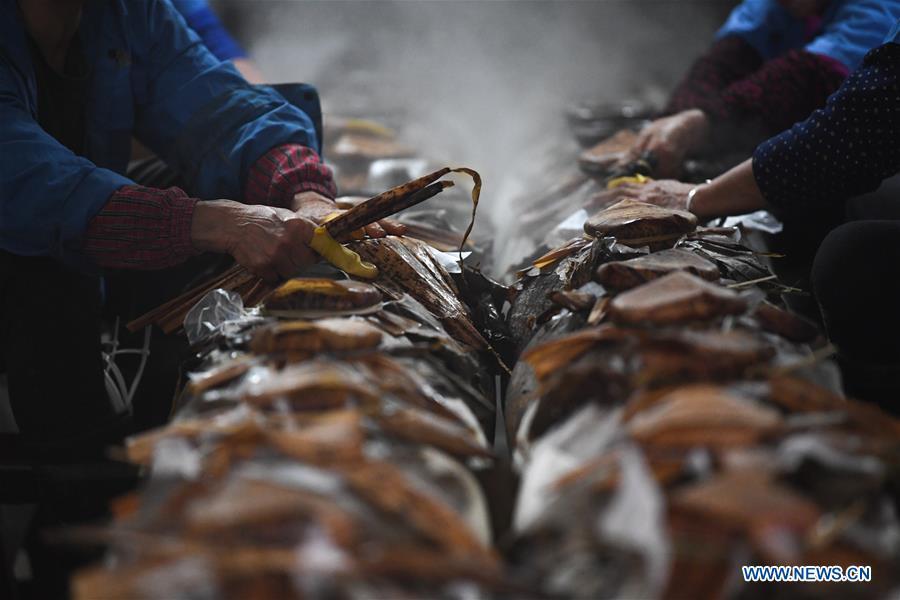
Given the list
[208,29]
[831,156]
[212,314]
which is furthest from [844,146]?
[208,29]

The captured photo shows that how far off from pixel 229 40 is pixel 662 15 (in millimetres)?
2625

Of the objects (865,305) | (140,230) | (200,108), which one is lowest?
(865,305)

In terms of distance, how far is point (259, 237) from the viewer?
147 cm

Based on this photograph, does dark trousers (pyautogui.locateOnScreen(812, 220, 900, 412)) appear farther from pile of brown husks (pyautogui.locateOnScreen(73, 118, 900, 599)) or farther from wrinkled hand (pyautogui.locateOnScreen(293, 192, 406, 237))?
wrinkled hand (pyautogui.locateOnScreen(293, 192, 406, 237))

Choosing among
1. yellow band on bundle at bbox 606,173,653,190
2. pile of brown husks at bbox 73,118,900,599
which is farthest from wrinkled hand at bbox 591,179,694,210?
pile of brown husks at bbox 73,118,900,599

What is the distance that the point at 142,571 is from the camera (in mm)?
740

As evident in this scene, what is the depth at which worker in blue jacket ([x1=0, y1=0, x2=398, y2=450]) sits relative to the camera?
144cm

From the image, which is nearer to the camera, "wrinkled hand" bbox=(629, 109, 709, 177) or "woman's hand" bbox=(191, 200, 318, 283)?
"woman's hand" bbox=(191, 200, 318, 283)

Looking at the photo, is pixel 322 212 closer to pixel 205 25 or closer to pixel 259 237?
pixel 259 237

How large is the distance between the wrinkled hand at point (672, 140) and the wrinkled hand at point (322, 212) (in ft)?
3.30

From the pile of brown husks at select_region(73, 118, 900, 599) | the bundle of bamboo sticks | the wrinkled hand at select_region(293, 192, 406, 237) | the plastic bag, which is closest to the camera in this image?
the pile of brown husks at select_region(73, 118, 900, 599)

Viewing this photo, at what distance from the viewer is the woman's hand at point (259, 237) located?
147 centimetres

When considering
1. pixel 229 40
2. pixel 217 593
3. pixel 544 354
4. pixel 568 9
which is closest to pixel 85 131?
pixel 229 40

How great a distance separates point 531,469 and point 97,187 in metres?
0.98
